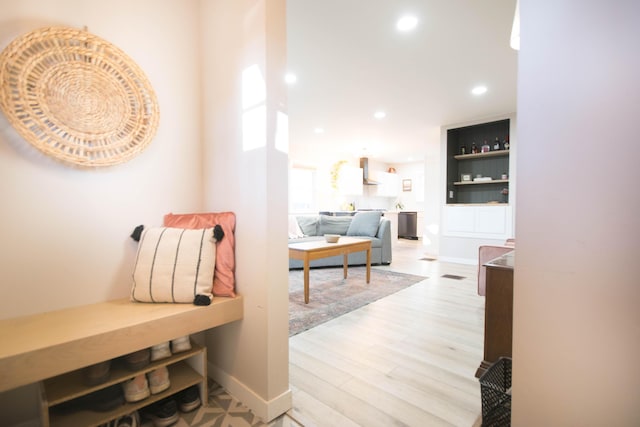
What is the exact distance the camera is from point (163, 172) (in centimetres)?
157

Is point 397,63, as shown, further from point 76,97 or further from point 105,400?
point 105,400

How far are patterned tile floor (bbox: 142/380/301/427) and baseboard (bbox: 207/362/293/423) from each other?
0.07 ft

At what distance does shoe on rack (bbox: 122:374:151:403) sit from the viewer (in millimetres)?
1234

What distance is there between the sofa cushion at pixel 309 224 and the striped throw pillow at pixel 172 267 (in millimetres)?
3576

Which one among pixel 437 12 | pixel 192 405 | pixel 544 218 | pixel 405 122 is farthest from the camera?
pixel 405 122

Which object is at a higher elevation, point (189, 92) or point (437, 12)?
point (437, 12)

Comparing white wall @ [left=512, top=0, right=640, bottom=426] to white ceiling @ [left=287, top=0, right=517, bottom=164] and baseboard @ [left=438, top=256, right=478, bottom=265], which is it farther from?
baseboard @ [left=438, top=256, right=478, bottom=265]

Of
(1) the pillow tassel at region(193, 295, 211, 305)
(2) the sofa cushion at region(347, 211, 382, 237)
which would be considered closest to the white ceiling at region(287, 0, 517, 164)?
(2) the sofa cushion at region(347, 211, 382, 237)

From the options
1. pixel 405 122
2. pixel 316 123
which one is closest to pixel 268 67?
pixel 316 123

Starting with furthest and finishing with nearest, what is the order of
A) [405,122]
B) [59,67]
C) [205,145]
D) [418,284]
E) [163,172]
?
[405,122] → [418,284] → [205,145] → [163,172] → [59,67]

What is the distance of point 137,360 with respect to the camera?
1.24 m

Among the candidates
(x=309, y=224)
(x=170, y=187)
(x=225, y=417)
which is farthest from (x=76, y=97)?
(x=309, y=224)

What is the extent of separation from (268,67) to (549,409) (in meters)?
1.53

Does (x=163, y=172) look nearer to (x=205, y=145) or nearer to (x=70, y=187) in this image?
(x=205, y=145)
